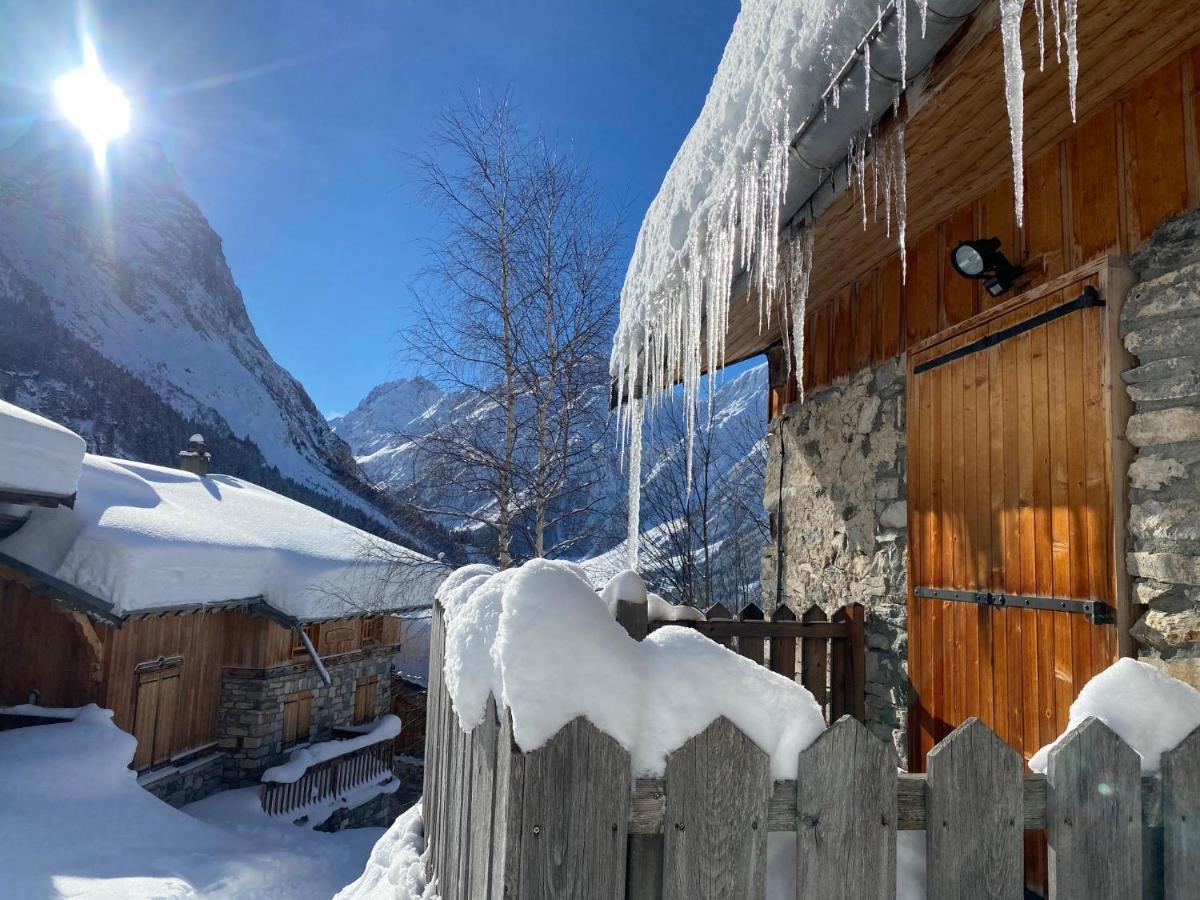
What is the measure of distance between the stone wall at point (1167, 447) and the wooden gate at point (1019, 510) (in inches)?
2.3

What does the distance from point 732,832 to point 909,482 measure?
2983mm

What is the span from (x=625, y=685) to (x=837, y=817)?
42cm

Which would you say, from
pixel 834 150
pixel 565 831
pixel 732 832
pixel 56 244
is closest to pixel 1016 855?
pixel 732 832

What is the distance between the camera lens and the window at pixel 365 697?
16.5 metres

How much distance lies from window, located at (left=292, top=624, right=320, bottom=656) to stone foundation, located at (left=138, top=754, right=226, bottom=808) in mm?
2198

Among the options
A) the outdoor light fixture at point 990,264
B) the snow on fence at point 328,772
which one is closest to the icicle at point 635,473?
the outdoor light fixture at point 990,264

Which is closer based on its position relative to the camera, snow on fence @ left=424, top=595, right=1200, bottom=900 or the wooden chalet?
snow on fence @ left=424, top=595, right=1200, bottom=900

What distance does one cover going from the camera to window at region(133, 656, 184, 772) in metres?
11.4

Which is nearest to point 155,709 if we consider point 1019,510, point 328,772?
point 328,772

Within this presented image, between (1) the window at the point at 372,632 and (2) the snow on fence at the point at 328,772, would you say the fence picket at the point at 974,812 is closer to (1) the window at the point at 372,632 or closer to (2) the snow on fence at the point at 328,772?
(2) the snow on fence at the point at 328,772

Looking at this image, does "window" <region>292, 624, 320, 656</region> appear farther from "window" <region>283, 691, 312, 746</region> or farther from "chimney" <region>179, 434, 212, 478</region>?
"chimney" <region>179, 434, 212, 478</region>

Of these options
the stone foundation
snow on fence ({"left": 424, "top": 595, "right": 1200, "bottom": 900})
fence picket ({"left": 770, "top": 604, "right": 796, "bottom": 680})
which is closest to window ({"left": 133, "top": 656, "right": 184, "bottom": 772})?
the stone foundation

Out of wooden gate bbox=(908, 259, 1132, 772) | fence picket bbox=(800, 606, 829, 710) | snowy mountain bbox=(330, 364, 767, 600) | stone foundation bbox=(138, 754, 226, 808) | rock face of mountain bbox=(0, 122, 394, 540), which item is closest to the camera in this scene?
wooden gate bbox=(908, 259, 1132, 772)

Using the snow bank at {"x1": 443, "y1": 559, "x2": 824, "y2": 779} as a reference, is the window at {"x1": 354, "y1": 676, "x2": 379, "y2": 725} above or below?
below
